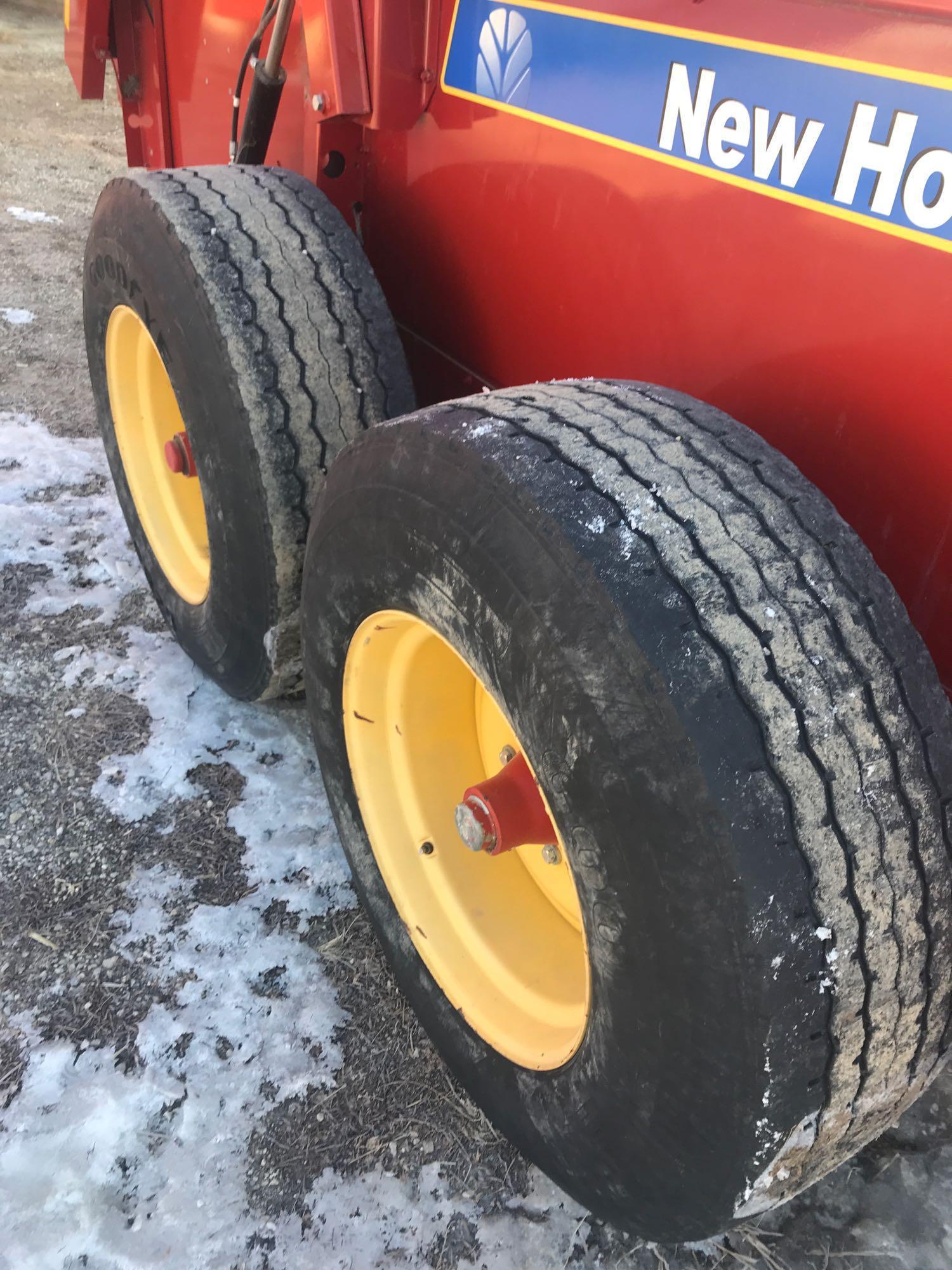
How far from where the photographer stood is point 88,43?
10.3 ft

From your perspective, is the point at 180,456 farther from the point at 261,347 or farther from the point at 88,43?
the point at 88,43

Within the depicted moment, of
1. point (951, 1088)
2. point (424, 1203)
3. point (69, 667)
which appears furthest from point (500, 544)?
point (69, 667)

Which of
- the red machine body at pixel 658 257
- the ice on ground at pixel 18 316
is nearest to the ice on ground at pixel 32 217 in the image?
the ice on ground at pixel 18 316

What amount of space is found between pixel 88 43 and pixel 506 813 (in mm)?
2994

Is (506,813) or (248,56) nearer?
(506,813)

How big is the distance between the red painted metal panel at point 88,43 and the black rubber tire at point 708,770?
8.78ft

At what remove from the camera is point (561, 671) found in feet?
3.50

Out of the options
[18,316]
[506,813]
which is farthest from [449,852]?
[18,316]

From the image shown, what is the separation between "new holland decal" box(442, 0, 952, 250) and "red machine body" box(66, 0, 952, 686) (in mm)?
11

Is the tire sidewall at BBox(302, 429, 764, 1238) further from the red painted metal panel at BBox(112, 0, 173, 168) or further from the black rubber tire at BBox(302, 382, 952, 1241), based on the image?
the red painted metal panel at BBox(112, 0, 173, 168)

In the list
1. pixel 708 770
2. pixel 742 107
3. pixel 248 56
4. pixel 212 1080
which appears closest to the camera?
pixel 708 770

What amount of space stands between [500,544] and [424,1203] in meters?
1.03

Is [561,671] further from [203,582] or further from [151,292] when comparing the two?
[203,582]

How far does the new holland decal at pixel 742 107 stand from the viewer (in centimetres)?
107
